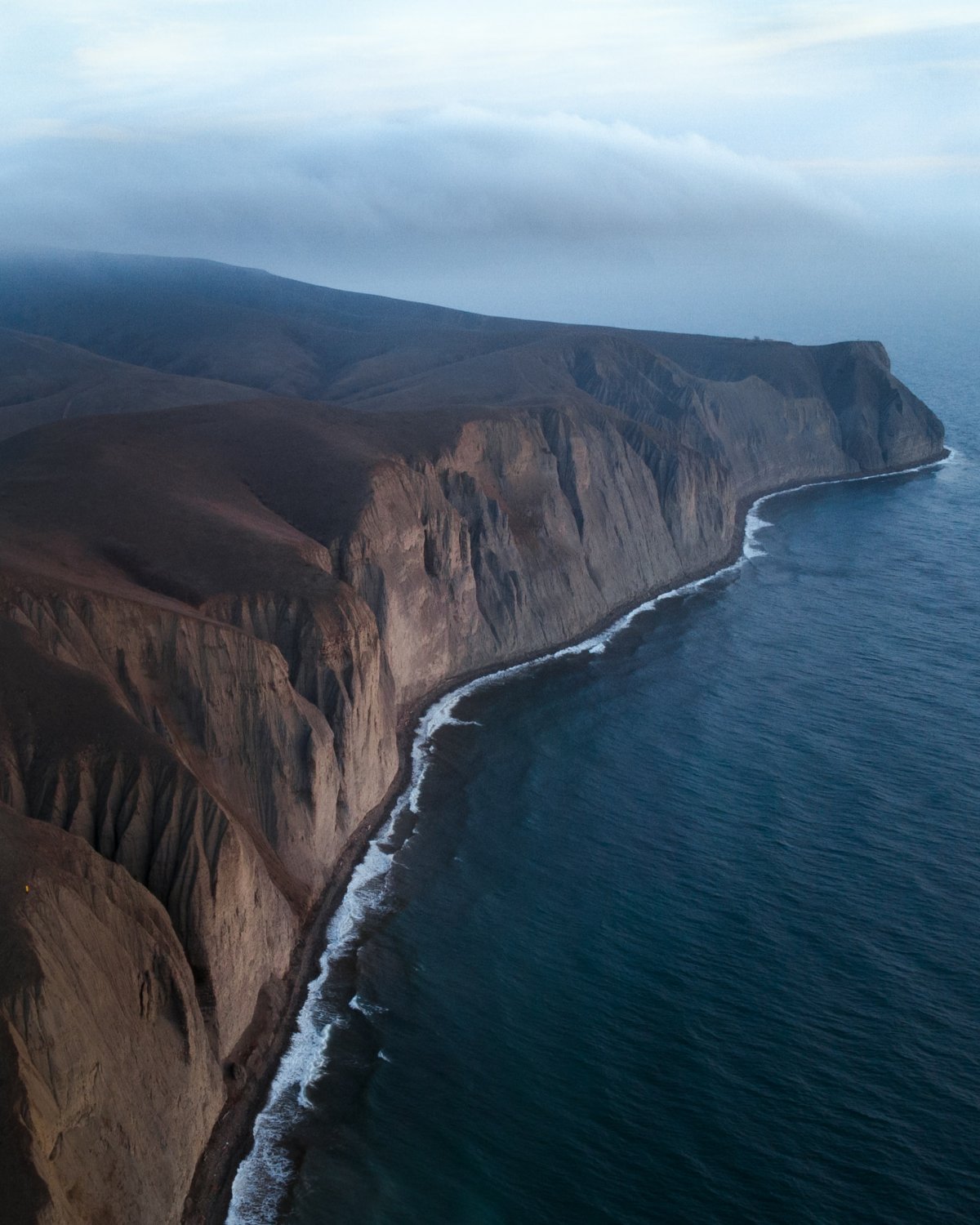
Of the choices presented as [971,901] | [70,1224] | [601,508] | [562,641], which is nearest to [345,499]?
[562,641]

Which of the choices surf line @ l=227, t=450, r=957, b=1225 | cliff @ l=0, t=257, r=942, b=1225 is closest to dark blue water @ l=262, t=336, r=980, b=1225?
surf line @ l=227, t=450, r=957, b=1225

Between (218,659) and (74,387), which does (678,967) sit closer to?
(218,659)

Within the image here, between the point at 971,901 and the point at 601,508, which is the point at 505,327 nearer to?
the point at 601,508

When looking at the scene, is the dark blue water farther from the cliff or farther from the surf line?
the cliff

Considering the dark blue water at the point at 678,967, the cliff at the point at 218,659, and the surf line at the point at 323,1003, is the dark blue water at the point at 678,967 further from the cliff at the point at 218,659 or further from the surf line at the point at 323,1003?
the cliff at the point at 218,659

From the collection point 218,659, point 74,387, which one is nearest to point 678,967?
point 218,659
